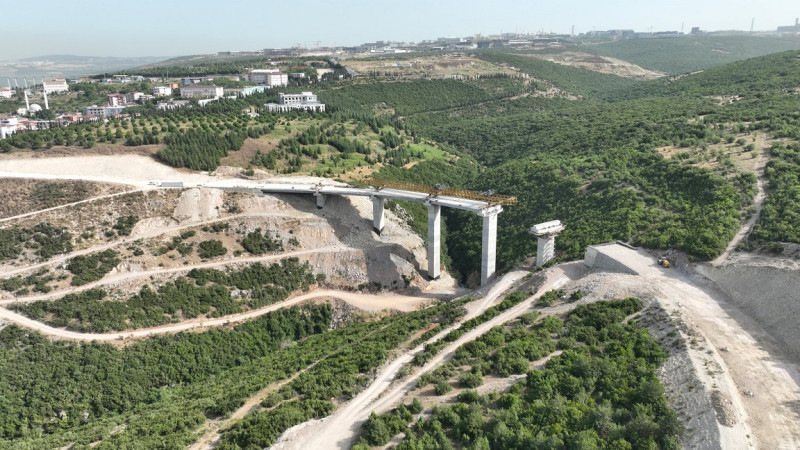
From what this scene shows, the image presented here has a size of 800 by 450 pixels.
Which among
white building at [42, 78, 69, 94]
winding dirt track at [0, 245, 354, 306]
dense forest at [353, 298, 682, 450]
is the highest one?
white building at [42, 78, 69, 94]

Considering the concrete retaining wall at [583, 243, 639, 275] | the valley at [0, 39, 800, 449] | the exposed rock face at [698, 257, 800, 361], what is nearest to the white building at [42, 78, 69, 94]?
the valley at [0, 39, 800, 449]

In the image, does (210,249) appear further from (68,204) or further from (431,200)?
(431,200)

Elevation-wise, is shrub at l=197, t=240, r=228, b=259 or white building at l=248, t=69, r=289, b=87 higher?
white building at l=248, t=69, r=289, b=87

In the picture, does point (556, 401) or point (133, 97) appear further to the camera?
point (133, 97)

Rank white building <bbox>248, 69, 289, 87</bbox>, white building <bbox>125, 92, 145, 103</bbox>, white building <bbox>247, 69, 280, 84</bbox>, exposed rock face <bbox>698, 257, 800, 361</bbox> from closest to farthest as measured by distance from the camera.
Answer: exposed rock face <bbox>698, 257, 800, 361</bbox> → white building <bbox>125, 92, 145, 103</bbox> → white building <bbox>248, 69, 289, 87</bbox> → white building <bbox>247, 69, 280, 84</bbox>

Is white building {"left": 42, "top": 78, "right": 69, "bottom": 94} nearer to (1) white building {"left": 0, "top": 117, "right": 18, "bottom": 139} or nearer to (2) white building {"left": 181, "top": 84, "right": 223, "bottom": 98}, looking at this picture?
(2) white building {"left": 181, "top": 84, "right": 223, "bottom": 98}

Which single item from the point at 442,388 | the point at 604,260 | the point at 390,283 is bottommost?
the point at 390,283

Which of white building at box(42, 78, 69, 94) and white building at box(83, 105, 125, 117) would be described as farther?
white building at box(42, 78, 69, 94)

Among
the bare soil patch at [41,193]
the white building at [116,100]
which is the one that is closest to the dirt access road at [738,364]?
the bare soil patch at [41,193]

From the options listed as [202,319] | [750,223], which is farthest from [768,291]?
[202,319]
